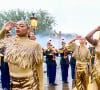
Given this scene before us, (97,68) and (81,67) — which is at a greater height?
(97,68)

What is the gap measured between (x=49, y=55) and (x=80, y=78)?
4217mm

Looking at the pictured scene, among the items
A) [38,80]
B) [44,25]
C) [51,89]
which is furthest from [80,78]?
[44,25]

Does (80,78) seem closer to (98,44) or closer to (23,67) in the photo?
(98,44)

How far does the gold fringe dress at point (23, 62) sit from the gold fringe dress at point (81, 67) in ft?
17.2

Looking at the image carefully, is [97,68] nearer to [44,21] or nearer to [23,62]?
[23,62]

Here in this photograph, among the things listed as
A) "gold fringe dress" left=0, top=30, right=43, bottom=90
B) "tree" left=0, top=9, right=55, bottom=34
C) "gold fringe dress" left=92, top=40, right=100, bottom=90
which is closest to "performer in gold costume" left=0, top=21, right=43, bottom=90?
"gold fringe dress" left=0, top=30, right=43, bottom=90

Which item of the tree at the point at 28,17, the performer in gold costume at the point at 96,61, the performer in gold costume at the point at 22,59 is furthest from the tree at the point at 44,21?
the performer in gold costume at the point at 22,59

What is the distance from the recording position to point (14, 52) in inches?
241

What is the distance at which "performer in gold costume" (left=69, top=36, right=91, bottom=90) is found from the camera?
1147cm

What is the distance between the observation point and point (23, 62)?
6105 mm

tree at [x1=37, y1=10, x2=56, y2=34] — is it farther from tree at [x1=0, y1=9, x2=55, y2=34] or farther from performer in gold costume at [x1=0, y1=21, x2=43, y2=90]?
performer in gold costume at [x1=0, y1=21, x2=43, y2=90]

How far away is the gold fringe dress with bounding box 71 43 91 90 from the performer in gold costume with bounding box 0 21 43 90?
→ 17.3 feet

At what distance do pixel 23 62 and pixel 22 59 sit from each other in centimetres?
4

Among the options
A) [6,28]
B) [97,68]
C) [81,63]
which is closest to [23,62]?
[6,28]
